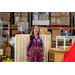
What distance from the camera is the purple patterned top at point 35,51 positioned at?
2494 millimetres

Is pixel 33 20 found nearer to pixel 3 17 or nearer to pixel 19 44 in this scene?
pixel 3 17

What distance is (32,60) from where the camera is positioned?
250 centimetres

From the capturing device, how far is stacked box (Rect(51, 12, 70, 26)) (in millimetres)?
6645

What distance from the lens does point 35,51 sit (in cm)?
249

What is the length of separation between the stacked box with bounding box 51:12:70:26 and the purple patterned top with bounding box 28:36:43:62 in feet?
14.2

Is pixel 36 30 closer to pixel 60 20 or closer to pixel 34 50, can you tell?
pixel 34 50

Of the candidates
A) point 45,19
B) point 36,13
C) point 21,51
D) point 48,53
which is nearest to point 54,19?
point 45,19

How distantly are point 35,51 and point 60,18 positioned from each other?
4608mm

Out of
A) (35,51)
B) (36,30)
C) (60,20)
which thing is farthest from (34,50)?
(60,20)

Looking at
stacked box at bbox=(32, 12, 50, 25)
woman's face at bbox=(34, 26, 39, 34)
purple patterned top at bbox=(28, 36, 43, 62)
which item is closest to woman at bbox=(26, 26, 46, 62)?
purple patterned top at bbox=(28, 36, 43, 62)

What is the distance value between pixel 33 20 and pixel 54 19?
1215 mm

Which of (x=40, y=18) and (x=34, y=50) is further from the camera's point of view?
(x=40, y=18)

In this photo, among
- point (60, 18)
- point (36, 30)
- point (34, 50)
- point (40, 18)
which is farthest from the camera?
point (60, 18)

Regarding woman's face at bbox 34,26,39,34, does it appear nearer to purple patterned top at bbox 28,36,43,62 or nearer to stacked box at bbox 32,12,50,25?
purple patterned top at bbox 28,36,43,62
